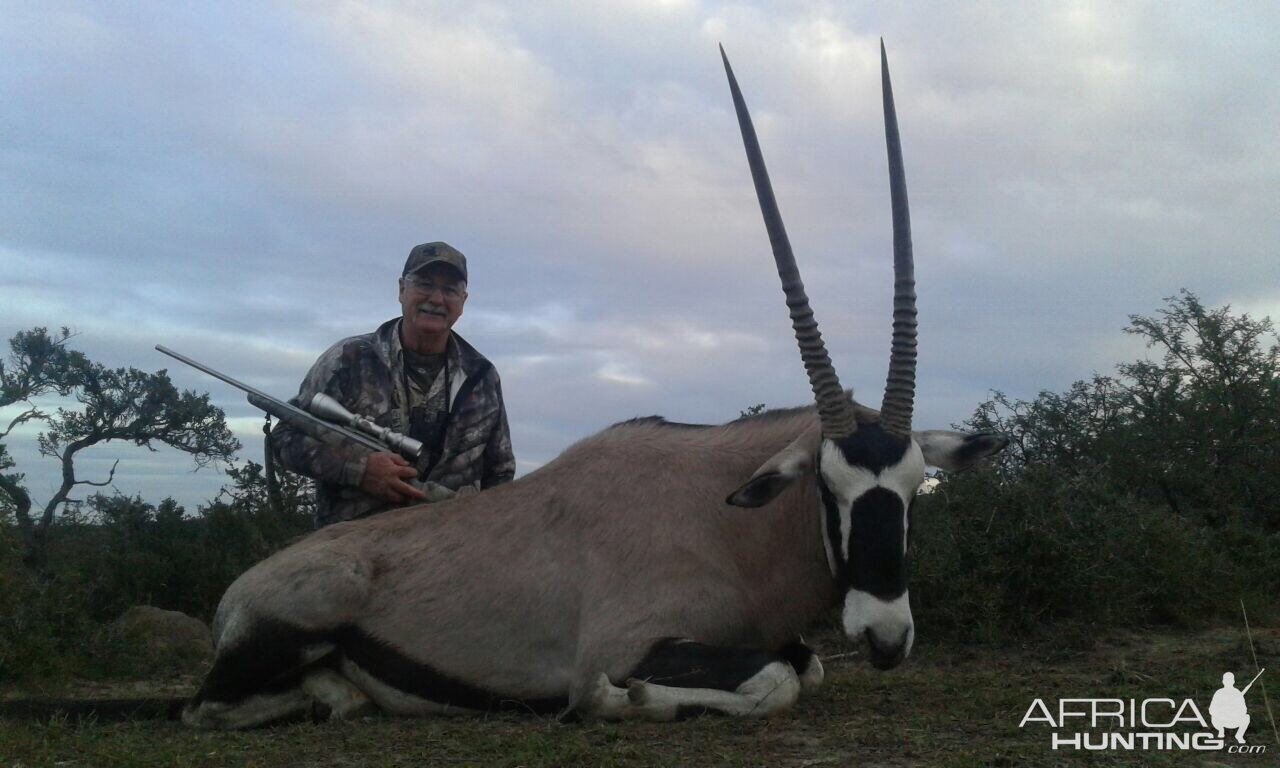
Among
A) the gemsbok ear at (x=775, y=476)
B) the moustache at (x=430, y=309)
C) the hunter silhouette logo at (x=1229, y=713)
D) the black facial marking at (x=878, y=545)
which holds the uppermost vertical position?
the moustache at (x=430, y=309)

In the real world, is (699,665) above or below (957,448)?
below

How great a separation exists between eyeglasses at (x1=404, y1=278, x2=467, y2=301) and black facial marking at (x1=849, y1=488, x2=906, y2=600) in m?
3.59

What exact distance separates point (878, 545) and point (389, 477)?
120 inches

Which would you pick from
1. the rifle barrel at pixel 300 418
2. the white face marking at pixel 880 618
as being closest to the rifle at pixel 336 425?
the rifle barrel at pixel 300 418

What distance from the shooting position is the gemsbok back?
440 centimetres

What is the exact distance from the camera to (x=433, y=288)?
22.9 ft

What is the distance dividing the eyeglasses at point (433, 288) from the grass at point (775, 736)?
3.06 meters

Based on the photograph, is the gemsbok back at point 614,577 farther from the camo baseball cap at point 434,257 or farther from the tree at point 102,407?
the tree at point 102,407

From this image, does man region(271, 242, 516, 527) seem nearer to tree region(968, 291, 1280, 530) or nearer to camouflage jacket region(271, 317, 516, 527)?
camouflage jacket region(271, 317, 516, 527)

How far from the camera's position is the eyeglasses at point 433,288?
695 centimetres

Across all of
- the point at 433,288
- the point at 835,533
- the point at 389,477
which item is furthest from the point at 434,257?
the point at 835,533

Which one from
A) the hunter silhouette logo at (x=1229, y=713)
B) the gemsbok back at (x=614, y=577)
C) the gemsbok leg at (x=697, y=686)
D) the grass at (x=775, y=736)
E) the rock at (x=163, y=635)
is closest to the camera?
the grass at (x=775, y=736)

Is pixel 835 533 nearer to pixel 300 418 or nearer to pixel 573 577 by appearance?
pixel 573 577

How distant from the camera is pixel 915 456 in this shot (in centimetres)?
452
